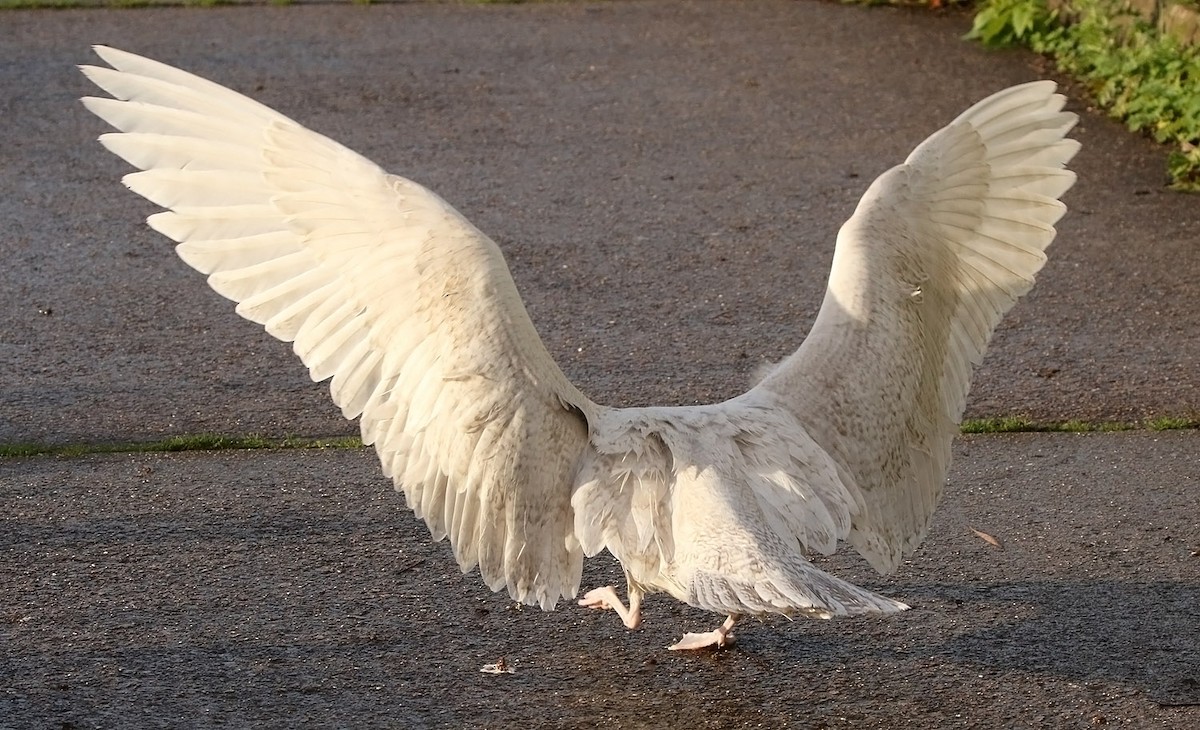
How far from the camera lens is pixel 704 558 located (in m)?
3.85

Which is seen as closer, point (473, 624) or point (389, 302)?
point (389, 302)

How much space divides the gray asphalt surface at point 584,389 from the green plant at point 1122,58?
0.20 m

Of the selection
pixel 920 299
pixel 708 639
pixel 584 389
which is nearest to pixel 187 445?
pixel 584 389

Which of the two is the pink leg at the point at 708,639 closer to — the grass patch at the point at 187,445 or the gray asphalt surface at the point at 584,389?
the gray asphalt surface at the point at 584,389

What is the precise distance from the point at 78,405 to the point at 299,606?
70.4 inches

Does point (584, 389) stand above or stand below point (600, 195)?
below

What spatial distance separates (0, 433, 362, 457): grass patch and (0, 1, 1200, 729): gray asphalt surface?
0.07 metres

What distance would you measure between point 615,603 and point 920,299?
1.26 metres

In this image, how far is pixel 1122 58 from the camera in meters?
9.95

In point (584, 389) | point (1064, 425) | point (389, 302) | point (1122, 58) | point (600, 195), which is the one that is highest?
point (389, 302)

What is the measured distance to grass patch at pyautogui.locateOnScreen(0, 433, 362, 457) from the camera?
18.5 feet

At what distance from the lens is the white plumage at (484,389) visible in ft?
13.2

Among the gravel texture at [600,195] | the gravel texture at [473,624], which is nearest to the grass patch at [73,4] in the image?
the gravel texture at [600,195]

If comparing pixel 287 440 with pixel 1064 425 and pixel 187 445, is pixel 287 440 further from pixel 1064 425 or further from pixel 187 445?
pixel 1064 425
